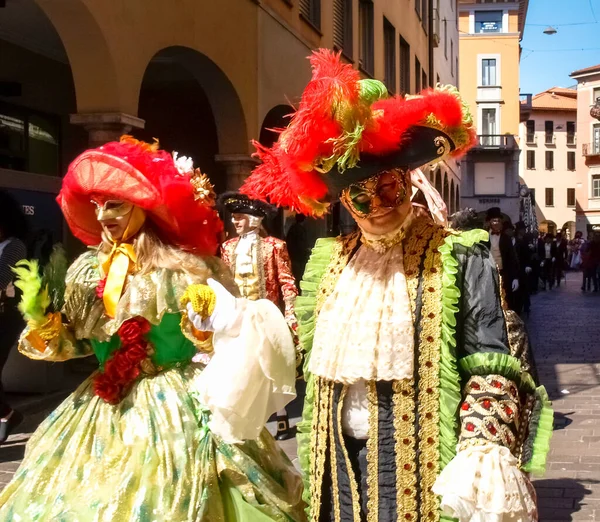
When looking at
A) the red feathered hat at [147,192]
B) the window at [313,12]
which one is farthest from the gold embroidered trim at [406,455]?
the window at [313,12]

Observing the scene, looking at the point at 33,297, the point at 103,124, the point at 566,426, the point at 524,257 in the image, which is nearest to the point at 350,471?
the point at 33,297

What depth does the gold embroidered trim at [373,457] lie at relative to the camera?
2.58m

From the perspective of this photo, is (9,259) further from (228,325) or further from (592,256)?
(592,256)

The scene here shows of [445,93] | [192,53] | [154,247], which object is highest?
[192,53]

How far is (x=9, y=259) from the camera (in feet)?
20.5

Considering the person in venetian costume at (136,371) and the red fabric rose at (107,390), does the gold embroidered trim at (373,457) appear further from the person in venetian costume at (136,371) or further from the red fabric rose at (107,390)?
the red fabric rose at (107,390)

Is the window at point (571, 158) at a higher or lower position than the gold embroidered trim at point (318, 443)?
higher

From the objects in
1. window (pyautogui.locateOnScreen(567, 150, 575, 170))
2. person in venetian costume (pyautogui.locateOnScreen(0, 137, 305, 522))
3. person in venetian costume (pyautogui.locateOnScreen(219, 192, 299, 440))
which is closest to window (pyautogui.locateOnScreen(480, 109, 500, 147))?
window (pyautogui.locateOnScreen(567, 150, 575, 170))

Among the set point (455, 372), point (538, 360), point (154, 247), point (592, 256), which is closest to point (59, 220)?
point (154, 247)

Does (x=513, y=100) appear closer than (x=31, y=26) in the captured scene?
No

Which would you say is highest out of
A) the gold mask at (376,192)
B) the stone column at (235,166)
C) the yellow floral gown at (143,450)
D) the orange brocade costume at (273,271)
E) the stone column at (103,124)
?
the stone column at (103,124)

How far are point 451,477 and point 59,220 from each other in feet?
22.9

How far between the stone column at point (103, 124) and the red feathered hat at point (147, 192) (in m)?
3.63

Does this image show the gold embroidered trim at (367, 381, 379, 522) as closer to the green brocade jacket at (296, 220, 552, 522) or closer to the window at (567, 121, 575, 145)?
the green brocade jacket at (296, 220, 552, 522)
